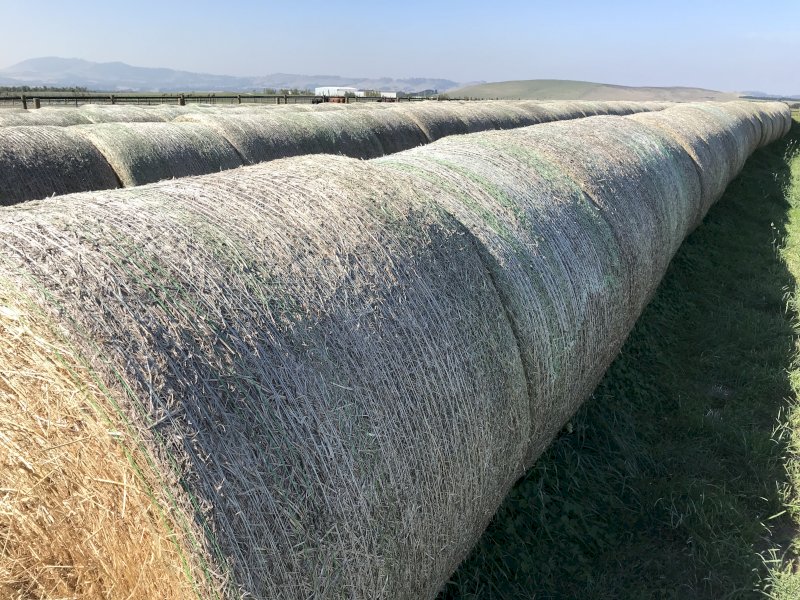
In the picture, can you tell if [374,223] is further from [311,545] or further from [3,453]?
[3,453]

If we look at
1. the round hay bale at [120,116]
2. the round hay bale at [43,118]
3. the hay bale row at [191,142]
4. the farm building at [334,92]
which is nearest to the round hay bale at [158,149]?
the hay bale row at [191,142]

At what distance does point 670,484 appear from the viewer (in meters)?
4.30

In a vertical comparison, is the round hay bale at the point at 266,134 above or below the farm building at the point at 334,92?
below

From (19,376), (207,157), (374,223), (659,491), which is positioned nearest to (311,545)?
(19,376)

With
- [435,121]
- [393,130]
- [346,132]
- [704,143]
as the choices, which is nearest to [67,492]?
[346,132]

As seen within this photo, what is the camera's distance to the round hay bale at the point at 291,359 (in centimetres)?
168

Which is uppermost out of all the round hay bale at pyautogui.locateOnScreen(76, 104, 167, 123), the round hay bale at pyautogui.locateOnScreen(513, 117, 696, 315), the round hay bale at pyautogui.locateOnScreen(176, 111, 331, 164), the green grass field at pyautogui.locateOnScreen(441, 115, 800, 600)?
the round hay bale at pyautogui.locateOnScreen(76, 104, 167, 123)

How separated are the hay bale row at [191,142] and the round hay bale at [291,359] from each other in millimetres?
4949

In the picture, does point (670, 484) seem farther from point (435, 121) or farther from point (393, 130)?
point (435, 121)

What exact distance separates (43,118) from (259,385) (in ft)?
37.6

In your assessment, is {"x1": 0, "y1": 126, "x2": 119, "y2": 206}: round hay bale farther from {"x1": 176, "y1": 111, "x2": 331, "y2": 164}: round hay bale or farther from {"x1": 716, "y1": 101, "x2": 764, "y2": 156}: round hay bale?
{"x1": 716, "y1": 101, "x2": 764, "y2": 156}: round hay bale

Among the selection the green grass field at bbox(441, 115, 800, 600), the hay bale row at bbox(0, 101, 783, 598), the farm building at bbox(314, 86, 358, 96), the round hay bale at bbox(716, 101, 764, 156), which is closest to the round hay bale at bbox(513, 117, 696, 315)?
the green grass field at bbox(441, 115, 800, 600)

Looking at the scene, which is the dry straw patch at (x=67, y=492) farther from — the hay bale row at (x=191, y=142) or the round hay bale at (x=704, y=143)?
→ the round hay bale at (x=704, y=143)

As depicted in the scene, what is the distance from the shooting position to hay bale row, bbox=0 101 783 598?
167 cm
